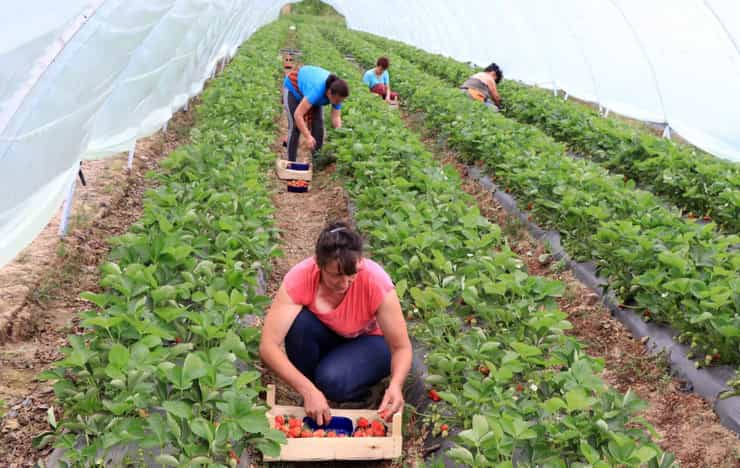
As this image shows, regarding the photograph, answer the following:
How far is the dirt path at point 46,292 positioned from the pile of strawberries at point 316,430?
1001mm

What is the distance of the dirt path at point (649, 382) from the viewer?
3037 millimetres

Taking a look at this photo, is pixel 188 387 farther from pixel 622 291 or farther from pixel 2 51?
pixel 622 291

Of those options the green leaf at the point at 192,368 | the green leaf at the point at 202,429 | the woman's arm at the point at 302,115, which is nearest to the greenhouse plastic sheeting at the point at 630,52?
the woman's arm at the point at 302,115

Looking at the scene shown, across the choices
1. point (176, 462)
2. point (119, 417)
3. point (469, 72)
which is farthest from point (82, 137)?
point (469, 72)

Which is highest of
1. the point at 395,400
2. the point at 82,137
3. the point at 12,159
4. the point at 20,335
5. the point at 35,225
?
the point at 12,159

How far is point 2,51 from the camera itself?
2.25 meters

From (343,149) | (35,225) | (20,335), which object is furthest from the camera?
(343,149)

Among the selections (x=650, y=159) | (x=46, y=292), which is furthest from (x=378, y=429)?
(x=650, y=159)

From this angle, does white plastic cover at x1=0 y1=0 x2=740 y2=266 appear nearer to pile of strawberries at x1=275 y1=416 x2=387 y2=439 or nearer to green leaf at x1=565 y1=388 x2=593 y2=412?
pile of strawberries at x1=275 y1=416 x2=387 y2=439

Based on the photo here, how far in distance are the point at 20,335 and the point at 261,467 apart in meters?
1.69

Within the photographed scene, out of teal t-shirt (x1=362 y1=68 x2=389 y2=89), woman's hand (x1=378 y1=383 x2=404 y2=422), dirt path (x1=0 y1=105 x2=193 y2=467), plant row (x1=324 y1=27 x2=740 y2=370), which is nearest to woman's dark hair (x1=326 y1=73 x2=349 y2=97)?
plant row (x1=324 y1=27 x2=740 y2=370)

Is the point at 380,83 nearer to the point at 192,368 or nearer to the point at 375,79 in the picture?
the point at 375,79

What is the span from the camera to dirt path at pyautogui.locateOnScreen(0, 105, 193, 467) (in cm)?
294

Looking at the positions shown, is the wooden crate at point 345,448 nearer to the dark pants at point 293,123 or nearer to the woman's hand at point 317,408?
the woman's hand at point 317,408
